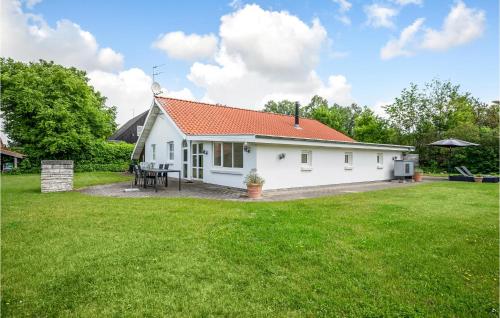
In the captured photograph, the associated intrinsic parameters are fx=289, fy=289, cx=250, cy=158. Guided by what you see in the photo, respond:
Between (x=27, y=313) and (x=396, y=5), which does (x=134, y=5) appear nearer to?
(x=396, y=5)

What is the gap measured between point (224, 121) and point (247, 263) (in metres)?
13.7

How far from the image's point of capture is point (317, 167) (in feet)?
47.5

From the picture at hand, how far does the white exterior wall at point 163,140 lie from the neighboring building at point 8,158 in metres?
13.2

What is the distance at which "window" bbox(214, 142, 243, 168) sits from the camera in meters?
12.7

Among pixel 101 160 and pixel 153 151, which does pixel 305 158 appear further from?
pixel 101 160

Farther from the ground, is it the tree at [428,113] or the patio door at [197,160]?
the tree at [428,113]

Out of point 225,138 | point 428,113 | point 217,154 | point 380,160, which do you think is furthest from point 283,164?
point 428,113

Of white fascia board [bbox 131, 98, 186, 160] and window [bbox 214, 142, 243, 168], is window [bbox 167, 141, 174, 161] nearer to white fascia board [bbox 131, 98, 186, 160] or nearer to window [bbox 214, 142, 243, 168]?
white fascia board [bbox 131, 98, 186, 160]

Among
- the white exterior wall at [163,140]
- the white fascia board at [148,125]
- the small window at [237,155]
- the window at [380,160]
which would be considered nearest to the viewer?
the small window at [237,155]

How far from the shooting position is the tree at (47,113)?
23266mm

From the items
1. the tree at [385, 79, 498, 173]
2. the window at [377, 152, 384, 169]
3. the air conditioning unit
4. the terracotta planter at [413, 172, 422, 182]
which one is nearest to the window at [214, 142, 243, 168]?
the window at [377, 152, 384, 169]

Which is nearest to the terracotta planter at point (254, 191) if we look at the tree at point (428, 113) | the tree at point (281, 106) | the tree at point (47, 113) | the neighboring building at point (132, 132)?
the tree at point (47, 113)

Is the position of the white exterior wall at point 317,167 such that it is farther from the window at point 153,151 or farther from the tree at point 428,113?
the tree at point 428,113

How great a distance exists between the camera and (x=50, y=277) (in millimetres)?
3648
